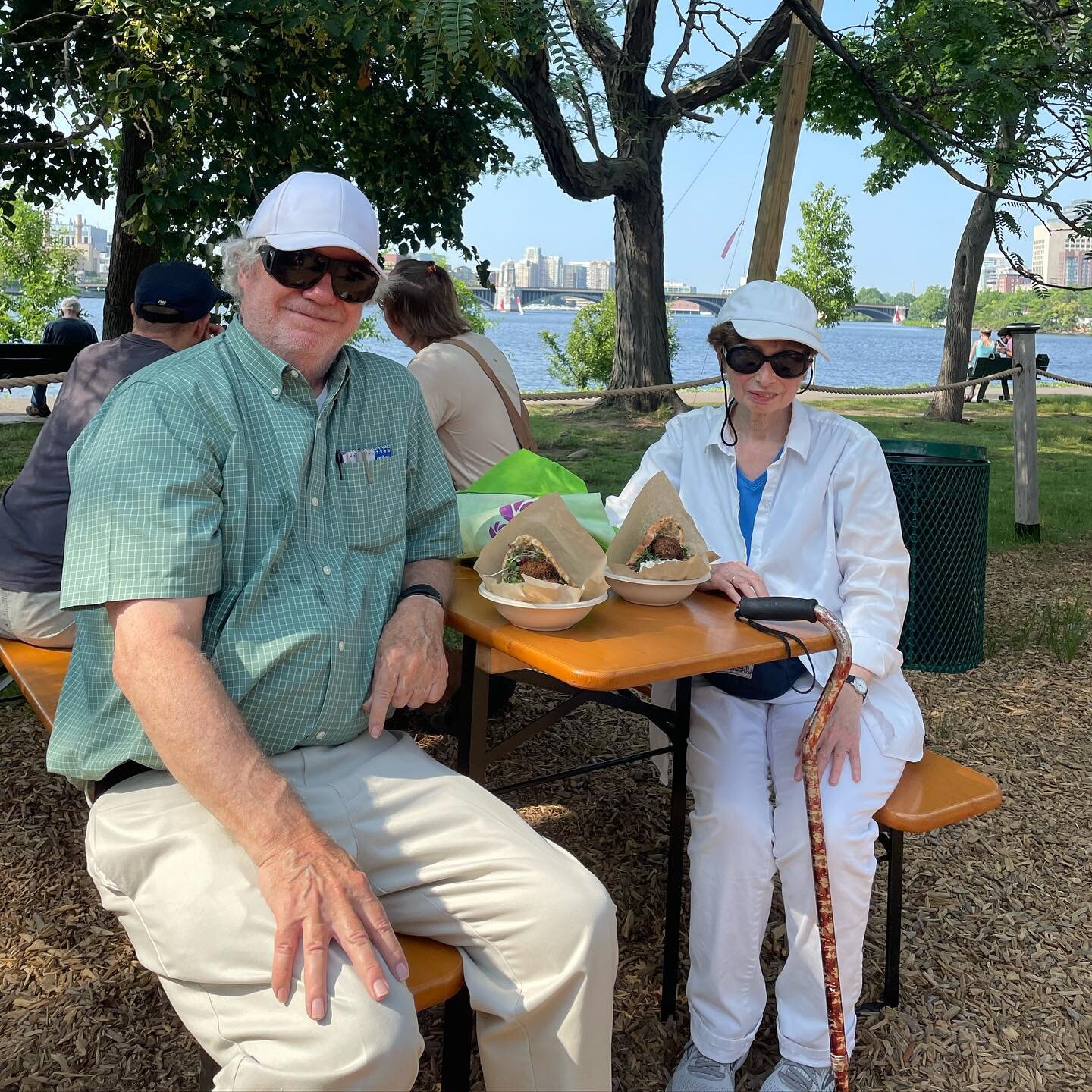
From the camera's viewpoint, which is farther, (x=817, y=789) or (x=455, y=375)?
(x=455, y=375)

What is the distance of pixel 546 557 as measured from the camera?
2.26 metres

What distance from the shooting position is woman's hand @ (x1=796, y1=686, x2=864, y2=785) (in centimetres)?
246

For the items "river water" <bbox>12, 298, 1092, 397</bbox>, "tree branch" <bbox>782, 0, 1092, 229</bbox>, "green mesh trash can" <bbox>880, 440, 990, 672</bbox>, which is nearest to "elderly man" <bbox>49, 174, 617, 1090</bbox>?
"tree branch" <bbox>782, 0, 1092, 229</bbox>

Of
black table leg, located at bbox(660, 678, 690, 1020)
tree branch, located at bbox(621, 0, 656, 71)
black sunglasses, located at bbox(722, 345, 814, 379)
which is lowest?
black table leg, located at bbox(660, 678, 690, 1020)

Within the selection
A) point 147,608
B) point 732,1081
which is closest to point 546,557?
point 147,608

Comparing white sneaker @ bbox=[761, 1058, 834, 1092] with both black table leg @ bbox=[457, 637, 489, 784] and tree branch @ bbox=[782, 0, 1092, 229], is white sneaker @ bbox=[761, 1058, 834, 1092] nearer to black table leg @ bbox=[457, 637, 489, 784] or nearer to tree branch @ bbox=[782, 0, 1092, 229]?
black table leg @ bbox=[457, 637, 489, 784]

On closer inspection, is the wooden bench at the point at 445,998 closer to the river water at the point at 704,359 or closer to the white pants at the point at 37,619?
the white pants at the point at 37,619

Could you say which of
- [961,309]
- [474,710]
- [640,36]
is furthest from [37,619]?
[961,309]

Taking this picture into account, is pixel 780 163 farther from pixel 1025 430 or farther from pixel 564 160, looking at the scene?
pixel 564 160

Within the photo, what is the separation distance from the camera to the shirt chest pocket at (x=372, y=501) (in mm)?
2238

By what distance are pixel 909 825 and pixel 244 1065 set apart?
1.51 m

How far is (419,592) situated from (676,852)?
38.1 inches

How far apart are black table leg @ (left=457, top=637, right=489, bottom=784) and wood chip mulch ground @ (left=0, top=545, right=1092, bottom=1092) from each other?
715 millimetres

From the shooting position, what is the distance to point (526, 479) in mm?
2918
